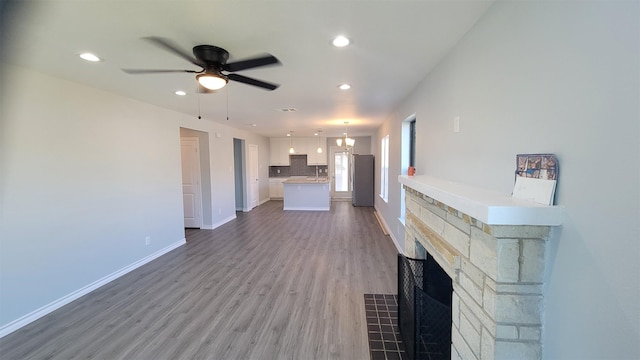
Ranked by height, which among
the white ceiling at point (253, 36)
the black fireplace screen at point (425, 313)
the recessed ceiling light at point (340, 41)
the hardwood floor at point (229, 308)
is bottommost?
the hardwood floor at point (229, 308)

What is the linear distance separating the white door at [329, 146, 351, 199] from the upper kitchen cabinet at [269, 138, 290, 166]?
1710mm

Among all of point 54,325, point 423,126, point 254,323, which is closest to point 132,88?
point 54,325

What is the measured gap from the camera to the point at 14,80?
2.42 meters

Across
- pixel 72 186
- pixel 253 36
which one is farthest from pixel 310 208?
pixel 253 36

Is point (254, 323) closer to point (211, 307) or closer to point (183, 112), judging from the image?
point (211, 307)

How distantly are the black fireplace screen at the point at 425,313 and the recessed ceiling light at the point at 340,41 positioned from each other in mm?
1752

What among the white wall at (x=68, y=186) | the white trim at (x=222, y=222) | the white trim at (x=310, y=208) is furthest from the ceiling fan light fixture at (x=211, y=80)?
the white trim at (x=310, y=208)

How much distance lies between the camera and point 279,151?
397 inches

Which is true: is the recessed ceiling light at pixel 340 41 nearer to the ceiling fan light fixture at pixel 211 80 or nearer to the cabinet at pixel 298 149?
the ceiling fan light fixture at pixel 211 80

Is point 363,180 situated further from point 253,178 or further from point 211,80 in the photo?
point 211,80

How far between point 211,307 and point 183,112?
11.6 feet

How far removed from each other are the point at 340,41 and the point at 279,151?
327 inches

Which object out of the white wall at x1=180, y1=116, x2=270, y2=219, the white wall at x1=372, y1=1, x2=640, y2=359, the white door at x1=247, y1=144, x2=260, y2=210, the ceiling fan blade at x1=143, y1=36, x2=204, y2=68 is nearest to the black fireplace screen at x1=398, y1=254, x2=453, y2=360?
the white wall at x1=372, y1=1, x2=640, y2=359

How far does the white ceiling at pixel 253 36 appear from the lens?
1.54 metres
